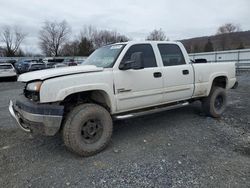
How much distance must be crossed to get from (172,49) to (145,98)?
1484mm

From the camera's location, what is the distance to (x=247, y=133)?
4738 mm

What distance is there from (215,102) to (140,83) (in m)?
2.72

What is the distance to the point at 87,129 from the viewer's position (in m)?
3.76

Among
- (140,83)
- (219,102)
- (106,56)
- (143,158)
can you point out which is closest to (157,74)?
(140,83)

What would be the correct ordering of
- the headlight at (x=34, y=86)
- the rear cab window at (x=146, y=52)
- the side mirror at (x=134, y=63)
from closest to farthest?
1. the headlight at (x=34, y=86)
2. the side mirror at (x=134, y=63)
3. the rear cab window at (x=146, y=52)

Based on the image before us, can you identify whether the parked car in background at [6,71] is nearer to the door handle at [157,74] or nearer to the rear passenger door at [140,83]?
the rear passenger door at [140,83]

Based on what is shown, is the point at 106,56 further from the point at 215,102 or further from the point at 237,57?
the point at 237,57

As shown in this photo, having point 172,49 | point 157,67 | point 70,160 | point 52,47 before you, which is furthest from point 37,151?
point 52,47

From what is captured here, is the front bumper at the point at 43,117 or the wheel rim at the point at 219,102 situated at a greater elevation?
the front bumper at the point at 43,117

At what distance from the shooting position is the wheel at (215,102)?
18.6ft

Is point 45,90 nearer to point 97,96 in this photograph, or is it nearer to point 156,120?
point 97,96

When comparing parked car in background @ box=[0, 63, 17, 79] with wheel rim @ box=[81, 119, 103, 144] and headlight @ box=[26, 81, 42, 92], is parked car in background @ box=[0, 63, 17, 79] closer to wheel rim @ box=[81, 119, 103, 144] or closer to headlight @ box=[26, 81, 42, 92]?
headlight @ box=[26, 81, 42, 92]

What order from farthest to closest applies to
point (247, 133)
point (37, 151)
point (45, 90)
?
point (247, 133)
point (37, 151)
point (45, 90)

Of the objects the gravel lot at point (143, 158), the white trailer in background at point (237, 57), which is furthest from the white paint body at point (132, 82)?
the white trailer in background at point (237, 57)
